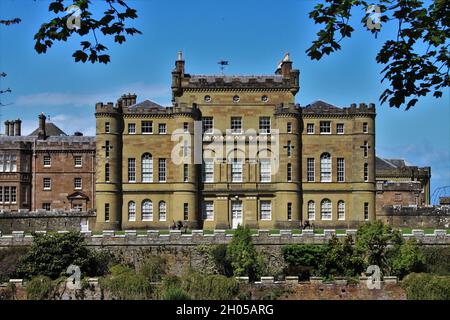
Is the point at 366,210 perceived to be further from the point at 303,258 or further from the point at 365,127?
the point at 303,258

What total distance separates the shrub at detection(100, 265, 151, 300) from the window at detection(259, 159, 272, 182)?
1850 centimetres

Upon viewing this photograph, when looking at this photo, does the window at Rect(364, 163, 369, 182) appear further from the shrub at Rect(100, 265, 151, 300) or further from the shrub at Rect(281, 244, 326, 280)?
the shrub at Rect(100, 265, 151, 300)

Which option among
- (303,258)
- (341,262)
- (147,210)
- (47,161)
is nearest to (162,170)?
(147,210)

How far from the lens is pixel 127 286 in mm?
36750

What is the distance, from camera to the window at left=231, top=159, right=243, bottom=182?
54719mm

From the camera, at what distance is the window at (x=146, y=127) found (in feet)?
179

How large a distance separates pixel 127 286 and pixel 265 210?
771 inches

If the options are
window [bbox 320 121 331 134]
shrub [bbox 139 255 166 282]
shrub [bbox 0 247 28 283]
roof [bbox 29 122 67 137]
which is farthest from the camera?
roof [bbox 29 122 67 137]

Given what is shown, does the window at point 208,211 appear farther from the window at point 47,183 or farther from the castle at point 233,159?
the window at point 47,183

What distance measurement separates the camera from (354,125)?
54.8 m

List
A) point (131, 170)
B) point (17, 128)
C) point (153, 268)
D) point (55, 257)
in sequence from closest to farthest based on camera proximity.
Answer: point (55, 257) → point (153, 268) → point (131, 170) → point (17, 128)

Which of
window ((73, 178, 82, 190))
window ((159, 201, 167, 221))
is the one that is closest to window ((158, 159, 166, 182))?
window ((159, 201, 167, 221))
